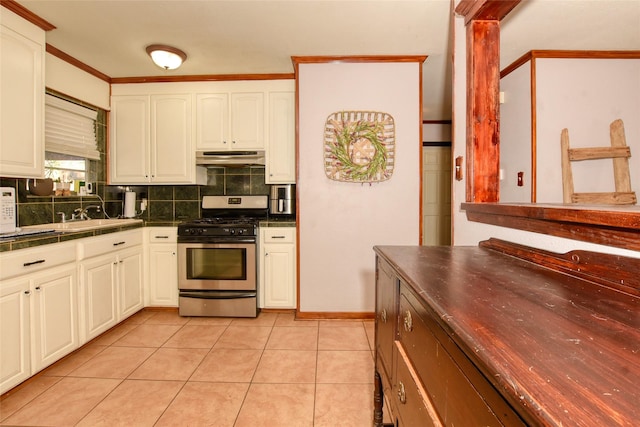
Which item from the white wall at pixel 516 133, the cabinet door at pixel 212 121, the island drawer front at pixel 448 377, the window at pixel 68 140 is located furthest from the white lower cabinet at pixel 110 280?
the white wall at pixel 516 133

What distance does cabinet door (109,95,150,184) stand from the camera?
3.37m

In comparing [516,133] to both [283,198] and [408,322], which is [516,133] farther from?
[408,322]

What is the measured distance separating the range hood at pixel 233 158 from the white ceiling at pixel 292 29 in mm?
823

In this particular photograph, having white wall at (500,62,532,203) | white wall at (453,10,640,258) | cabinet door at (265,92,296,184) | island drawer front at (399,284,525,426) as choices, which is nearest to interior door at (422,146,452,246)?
white wall at (500,62,532,203)

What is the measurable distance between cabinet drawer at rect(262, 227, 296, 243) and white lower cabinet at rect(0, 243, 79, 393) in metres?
1.48

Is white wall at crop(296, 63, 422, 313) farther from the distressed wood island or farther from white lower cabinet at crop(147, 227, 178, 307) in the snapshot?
the distressed wood island

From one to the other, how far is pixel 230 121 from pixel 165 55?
2.64 feet

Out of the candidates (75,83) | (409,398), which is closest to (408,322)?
(409,398)

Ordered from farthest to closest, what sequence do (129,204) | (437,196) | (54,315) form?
1. (437,196)
2. (129,204)
3. (54,315)

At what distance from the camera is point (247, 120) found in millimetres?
3309

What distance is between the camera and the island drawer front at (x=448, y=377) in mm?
532

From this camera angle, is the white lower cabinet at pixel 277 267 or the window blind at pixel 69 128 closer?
the window blind at pixel 69 128

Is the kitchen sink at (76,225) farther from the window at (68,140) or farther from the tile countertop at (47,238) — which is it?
the window at (68,140)

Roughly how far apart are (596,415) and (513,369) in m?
0.11
